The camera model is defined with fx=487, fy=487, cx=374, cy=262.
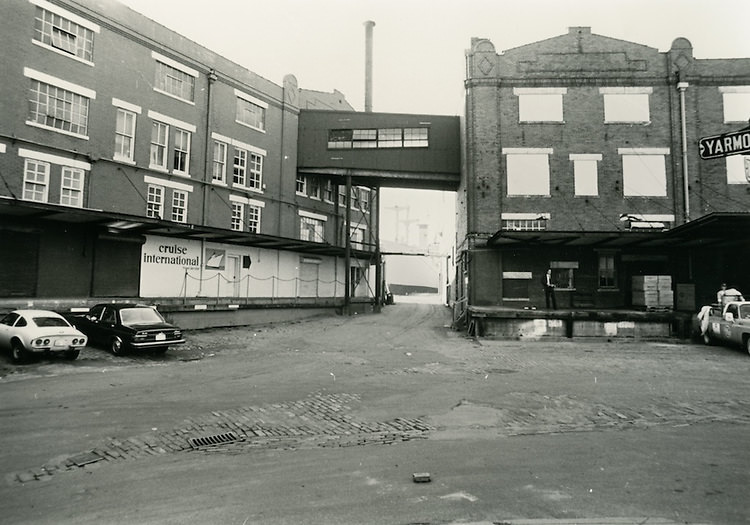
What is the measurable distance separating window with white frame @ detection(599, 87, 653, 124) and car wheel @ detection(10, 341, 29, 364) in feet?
87.5

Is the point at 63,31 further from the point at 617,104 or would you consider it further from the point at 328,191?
the point at 617,104

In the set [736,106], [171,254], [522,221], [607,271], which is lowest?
[607,271]

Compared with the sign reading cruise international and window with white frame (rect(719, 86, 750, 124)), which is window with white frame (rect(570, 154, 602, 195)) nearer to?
window with white frame (rect(719, 86, 750, 124))

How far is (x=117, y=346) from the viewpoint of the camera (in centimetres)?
1460

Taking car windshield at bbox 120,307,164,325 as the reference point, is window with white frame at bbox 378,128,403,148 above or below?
above

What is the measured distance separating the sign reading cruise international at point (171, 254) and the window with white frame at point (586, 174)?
64.2ft

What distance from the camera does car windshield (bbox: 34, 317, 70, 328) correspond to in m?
13.3

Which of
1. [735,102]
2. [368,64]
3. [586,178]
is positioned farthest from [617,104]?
[368,64]

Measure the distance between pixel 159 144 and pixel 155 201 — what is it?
272cm

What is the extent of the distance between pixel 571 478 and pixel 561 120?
78.0ft

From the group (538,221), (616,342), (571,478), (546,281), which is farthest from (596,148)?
(571,478)

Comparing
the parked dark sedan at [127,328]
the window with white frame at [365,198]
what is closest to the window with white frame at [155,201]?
the parked dark sedan at [127,328]

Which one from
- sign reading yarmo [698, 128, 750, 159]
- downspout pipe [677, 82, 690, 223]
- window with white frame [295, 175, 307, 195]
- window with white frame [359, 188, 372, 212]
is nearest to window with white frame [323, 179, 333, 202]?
window with white frame [295, 175, 307, 195]

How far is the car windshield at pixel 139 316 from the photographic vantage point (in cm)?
1494
